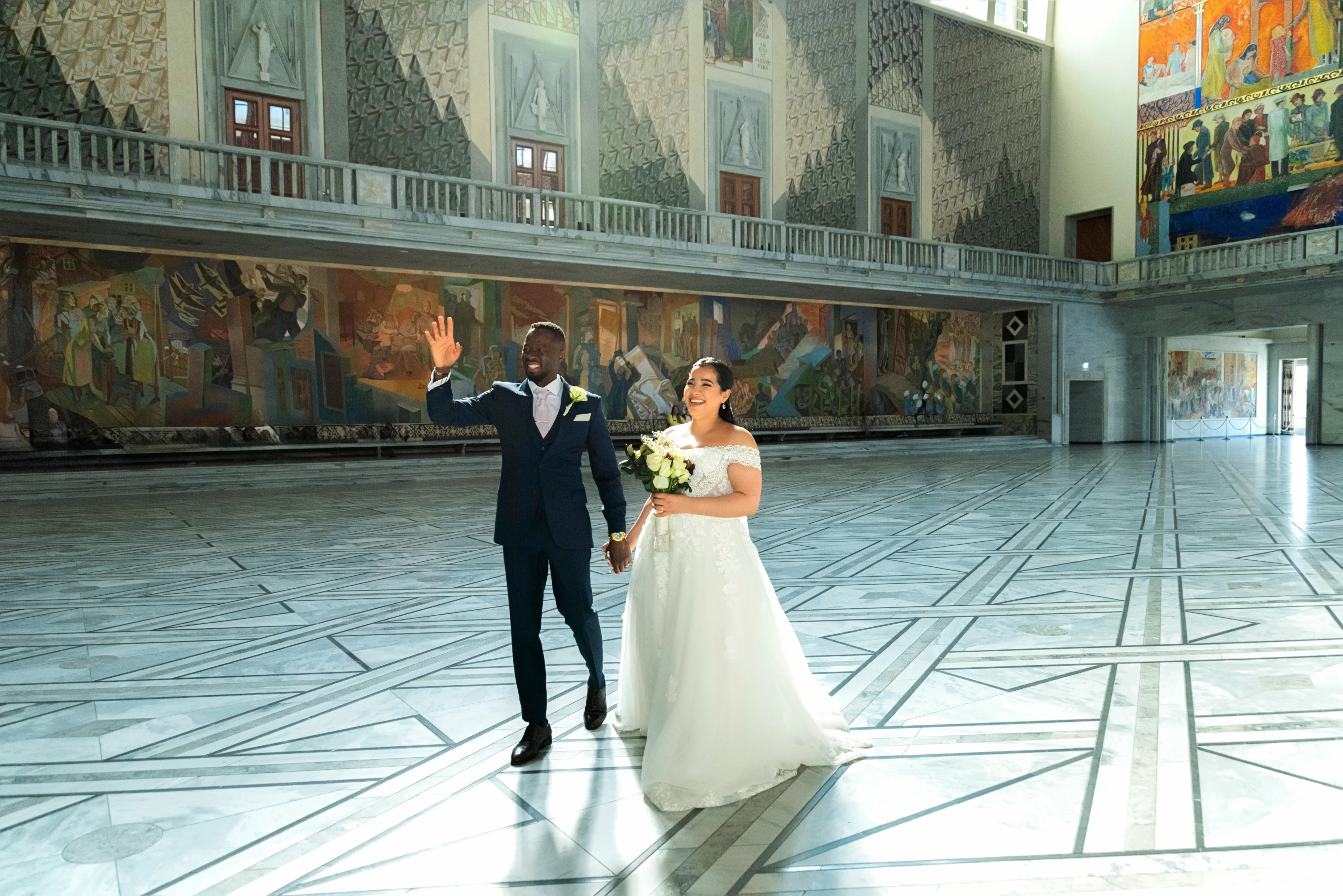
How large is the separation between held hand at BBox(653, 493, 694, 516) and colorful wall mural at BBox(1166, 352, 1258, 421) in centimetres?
2662

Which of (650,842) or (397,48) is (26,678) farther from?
(397,48)

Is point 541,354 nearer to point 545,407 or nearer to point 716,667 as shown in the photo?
point 545,407

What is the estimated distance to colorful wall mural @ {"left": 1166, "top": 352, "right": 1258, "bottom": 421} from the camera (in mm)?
26656

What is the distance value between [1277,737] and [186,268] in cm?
1593

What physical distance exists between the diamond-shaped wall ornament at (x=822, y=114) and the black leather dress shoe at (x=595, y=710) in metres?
18.9

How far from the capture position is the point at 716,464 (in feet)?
10.3

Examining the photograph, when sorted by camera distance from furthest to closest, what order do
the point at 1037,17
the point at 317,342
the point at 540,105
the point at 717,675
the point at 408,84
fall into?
the point at 1037,17 → the point at 540,105 → the point at 408,84 → the point at 317,342 → the point at 717,675

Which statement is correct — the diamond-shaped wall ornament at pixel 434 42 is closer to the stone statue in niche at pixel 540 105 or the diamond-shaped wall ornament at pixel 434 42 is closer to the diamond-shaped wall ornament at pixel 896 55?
the stone statue in niche at pixel 540 105

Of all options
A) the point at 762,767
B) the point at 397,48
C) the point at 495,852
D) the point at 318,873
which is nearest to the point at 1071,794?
the point at 762,767

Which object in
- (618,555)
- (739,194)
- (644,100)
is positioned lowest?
(618,555)

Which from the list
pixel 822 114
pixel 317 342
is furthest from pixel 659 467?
pixel 822 114

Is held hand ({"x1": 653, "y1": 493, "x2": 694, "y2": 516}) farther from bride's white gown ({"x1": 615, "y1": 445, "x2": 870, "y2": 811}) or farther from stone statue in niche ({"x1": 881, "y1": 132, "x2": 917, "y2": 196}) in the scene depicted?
stone statue in niche ({"x1": 881, "y1": 132, "x2": 917, "y2": 196})

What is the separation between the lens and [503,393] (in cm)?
325

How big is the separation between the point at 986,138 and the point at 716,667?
25.6 metres
